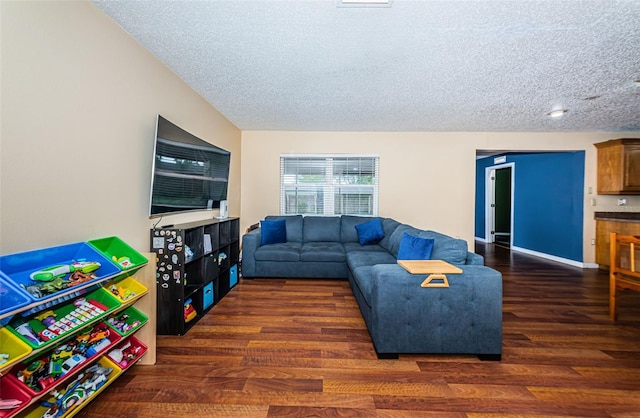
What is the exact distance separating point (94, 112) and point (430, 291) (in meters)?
2.65

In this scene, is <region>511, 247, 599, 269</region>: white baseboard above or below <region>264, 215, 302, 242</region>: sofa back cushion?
below

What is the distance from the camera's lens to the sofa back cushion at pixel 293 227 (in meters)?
4.89

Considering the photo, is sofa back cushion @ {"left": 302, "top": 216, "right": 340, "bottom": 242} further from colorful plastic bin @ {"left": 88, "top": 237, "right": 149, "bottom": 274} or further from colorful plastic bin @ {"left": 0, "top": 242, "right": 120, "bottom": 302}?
colorful plastic bin @ {"left": 0, "top": 242, "right": 120, "bottom": 302}

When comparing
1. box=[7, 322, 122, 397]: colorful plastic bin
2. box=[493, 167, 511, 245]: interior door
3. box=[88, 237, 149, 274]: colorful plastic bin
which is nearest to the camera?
box=[7, 322, 122, 397]: colorful plastic bin

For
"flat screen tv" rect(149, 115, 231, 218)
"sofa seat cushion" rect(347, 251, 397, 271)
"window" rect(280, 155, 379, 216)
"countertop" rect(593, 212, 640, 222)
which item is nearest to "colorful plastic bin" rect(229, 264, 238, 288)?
"flat screen tv" rect(149, 115, 231, 218)

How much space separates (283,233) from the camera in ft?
15.5

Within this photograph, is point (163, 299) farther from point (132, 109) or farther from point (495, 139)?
point (495, 139)

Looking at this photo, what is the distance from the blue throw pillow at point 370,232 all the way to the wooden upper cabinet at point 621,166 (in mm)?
4038

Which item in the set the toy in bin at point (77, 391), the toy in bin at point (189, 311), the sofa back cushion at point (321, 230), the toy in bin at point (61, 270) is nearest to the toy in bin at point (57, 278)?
the toy in bin at point (61, 270)

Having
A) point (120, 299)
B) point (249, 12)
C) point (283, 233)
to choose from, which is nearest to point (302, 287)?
point (283, 233)

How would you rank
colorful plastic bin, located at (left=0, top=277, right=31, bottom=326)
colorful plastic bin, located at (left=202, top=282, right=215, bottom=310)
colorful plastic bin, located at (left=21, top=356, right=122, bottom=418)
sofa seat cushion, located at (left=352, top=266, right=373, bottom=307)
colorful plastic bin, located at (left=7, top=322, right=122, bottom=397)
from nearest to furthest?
colorful plastic bin, located at (left=0, top=277, right=31, bottom=326) → colorful plastic bin, located at (left=7, top=322, right=122, bottom=397) → colorful plastic bin, located at (left=21, top=356, right=122, bottom=418) → sofa seat cushion, located at (left=352, top=266, right=373, bottom=307) → colorful plastic bin, located at (left=202, top=282, right=215, bottom=310)

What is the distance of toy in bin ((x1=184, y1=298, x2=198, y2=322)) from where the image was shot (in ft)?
8.69

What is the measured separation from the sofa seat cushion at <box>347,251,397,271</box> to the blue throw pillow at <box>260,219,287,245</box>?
53.7 inches

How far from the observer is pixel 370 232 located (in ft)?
15.1
